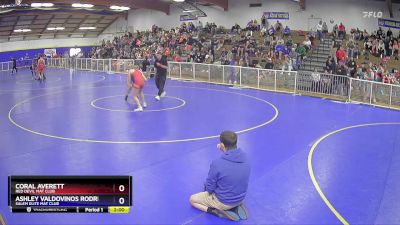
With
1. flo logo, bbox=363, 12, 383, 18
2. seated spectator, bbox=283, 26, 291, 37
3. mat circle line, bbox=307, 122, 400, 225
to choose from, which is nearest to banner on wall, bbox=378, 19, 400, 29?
flo logo, bbox=363, 12, 383, 18

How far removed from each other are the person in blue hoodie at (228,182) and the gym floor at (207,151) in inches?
8.1

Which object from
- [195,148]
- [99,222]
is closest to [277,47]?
[195,148]

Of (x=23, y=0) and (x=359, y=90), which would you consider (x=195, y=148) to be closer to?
(x=359, y=90)

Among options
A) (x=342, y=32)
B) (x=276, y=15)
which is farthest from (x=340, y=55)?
(x=276, y=15)

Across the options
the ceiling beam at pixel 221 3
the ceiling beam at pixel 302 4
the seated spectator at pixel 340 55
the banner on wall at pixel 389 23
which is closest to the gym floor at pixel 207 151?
the seated spectator at pixel 340 55

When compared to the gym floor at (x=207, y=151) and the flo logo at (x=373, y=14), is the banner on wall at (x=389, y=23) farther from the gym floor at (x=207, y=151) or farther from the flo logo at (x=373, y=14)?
the gym floor at (x=207, y=151)

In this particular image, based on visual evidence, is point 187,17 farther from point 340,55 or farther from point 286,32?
point 340,55

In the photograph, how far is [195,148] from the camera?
10836mm

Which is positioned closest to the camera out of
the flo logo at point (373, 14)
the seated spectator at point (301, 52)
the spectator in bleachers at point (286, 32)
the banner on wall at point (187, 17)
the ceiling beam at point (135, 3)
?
the seated spectator at point (301, 52)

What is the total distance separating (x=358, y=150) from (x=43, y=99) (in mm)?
14545

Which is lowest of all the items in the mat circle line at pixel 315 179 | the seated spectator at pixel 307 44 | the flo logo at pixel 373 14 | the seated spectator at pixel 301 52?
the mat circle line at pixel 315 179
